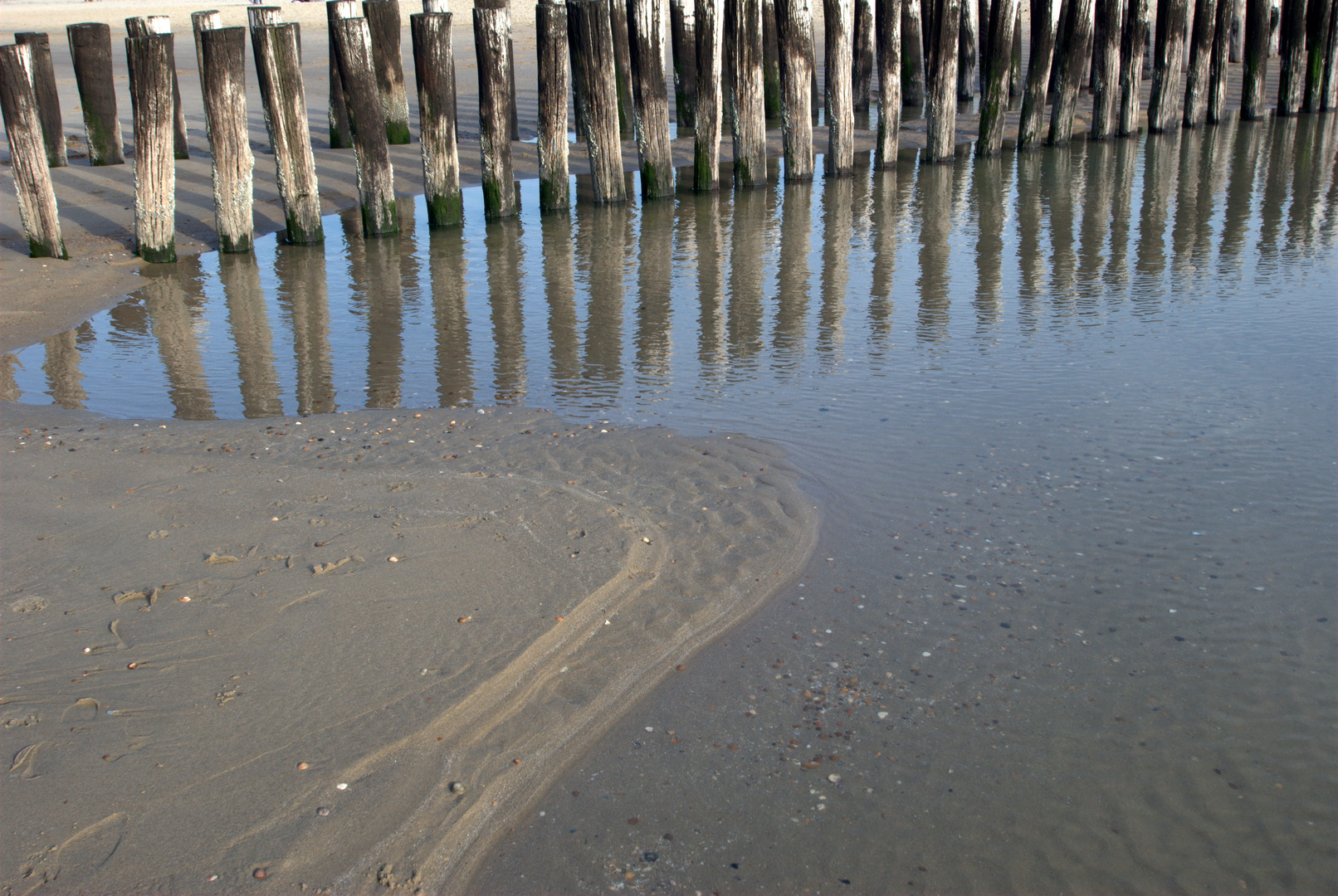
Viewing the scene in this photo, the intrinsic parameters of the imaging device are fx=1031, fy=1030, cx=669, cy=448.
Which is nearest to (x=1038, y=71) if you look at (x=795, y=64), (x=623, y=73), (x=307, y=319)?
(x=795, y=64)

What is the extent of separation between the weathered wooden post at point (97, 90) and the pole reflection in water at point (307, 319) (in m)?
3.77

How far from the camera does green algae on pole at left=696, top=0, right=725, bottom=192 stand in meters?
10.0

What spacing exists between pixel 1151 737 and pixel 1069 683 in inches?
11.3

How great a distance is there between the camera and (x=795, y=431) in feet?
16.4

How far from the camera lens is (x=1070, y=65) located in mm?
12227

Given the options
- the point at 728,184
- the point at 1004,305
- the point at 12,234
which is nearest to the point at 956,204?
the point at 728,184

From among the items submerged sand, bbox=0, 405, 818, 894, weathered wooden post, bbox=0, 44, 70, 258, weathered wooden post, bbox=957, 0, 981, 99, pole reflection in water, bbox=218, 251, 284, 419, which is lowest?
submerged sand, bbox=0, 405, 818, 894

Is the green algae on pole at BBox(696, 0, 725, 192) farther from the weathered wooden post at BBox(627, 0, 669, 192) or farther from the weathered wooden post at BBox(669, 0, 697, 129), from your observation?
the weathered wooden post at BBox(669, 0, 697, 129)

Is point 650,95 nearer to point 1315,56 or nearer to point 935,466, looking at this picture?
point 935,466

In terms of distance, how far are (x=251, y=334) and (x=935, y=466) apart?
469 cm

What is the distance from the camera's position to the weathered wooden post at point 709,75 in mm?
10016

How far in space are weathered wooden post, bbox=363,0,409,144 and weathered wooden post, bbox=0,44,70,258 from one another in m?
3.26

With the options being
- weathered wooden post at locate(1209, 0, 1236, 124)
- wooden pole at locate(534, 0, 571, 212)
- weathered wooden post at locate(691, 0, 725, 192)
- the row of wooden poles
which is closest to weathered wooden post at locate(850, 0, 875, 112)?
the row of wooden poles

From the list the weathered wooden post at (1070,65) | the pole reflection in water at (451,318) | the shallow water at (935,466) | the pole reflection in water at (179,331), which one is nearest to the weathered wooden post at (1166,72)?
the weathered wooden post at (1070,65)
